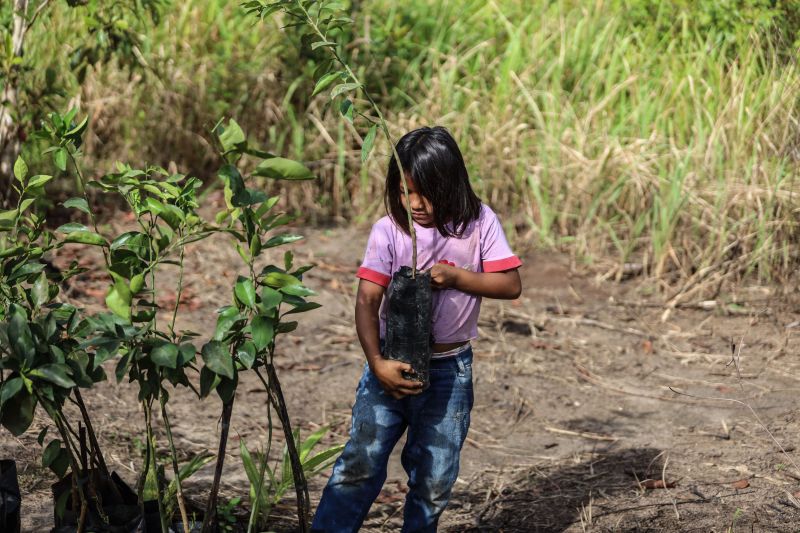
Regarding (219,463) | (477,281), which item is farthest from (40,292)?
(477,281)

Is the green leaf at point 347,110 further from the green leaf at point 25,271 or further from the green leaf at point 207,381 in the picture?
the green leaf at point 25,271

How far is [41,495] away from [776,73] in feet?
14.7

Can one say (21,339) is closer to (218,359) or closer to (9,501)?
(218,359)

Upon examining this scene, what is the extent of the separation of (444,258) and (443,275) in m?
0.12

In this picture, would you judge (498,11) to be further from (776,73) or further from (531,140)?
(776,73)

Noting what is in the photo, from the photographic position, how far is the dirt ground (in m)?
3.15

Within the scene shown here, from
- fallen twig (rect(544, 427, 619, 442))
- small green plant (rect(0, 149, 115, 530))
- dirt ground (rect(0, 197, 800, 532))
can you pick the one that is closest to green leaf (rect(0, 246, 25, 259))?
small green plant (rect(0, 149, 115, 530))

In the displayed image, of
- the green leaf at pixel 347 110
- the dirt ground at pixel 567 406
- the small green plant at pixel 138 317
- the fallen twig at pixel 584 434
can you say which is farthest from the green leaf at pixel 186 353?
the fallen twig at pixel 584 434

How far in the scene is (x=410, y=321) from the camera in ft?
7.61

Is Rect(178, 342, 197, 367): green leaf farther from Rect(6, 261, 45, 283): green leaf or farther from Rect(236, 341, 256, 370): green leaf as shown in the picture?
Rect(6, 261, 45, 283): green leaf

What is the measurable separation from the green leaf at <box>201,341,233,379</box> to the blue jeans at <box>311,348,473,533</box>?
0.67m

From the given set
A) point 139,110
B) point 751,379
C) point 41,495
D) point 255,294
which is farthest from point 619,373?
point 139,110

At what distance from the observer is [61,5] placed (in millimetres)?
6387

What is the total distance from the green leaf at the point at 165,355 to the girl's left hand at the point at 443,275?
2.32ft
